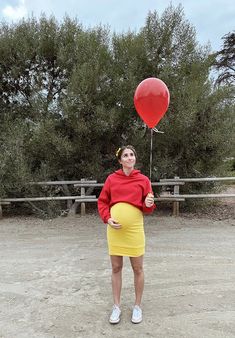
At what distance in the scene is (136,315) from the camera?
375cm

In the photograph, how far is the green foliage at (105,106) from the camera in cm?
920

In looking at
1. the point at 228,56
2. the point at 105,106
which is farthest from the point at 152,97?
the point at 228,56

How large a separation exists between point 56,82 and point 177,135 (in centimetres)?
349

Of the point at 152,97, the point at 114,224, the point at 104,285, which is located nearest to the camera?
the point at 114,224

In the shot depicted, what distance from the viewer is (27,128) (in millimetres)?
9805

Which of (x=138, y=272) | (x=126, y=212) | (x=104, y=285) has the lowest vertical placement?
(x=104, y=285)

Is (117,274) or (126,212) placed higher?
(126,212)

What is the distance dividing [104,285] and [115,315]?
3.40 ft

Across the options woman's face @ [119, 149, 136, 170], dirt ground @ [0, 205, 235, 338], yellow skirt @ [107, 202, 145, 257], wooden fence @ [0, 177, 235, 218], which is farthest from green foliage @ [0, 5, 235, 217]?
yellow skirt @ [107, 202, 145, 257]

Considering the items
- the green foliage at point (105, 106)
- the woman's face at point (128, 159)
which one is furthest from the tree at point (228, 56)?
the woman's face at point (128, 159)

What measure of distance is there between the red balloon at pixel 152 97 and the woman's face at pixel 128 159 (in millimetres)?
1857

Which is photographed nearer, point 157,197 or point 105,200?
point 105,200

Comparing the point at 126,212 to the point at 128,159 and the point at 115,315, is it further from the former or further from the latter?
the point at 115,315

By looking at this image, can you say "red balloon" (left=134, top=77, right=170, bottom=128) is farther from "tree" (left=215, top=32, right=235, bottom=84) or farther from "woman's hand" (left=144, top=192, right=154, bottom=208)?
"tree" (left=215, top=32, right=235, bottom=84)
